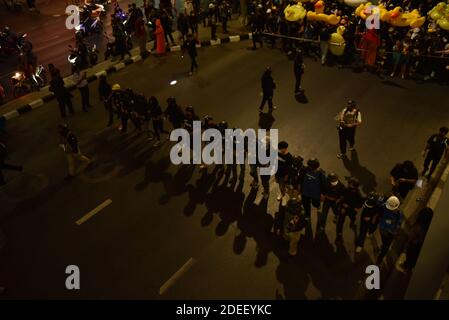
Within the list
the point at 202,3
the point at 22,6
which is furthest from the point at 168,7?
the point at 22,6

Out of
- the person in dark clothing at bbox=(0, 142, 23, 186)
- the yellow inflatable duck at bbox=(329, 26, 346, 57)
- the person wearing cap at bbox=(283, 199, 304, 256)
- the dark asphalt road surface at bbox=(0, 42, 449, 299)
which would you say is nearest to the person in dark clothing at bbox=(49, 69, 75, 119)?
the dark asphalt road surface at bbox=(0, 42, 449, 299)

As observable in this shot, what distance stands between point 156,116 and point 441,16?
11.1 m

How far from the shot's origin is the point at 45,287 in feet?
27.3

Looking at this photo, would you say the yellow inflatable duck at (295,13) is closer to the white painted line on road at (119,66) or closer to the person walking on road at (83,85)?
the white painted line on road at (119,66)

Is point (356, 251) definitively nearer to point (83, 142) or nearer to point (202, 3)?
point (83, 142)

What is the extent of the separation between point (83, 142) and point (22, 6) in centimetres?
1856

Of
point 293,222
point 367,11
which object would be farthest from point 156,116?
point 367,11

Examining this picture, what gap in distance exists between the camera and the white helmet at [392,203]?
732 cm

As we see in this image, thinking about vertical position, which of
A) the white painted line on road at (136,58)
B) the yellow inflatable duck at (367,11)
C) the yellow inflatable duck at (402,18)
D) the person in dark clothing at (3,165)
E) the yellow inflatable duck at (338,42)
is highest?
the yellow inflatable duck at (367,11)

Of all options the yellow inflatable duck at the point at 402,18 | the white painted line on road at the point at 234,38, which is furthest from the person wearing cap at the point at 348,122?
the white painted line on road at the point at 234,38

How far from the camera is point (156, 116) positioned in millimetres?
11633

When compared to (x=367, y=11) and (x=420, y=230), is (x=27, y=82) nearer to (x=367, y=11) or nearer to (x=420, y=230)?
(x=367, y=11)

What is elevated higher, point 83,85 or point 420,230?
point 83,85

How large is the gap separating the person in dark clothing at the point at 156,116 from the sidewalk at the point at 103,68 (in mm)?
5224
